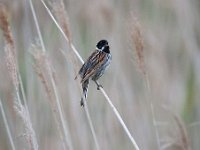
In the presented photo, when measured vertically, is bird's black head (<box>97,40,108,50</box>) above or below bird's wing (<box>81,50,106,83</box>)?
above

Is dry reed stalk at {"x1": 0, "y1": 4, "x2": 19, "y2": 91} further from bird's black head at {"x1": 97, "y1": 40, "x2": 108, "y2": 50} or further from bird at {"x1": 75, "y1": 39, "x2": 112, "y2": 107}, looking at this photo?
bird's black head at {"x1": 97, "y1": 40, "x2": 108, "y2": 50}

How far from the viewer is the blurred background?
3799mm

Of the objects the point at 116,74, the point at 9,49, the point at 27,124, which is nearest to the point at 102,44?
the point at 116,74

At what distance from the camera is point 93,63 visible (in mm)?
3215

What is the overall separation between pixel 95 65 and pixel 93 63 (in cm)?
2

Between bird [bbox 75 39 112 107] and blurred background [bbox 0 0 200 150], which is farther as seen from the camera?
blurred background [bbox 0 0 200 150]

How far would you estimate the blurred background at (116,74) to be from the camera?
3.80 m

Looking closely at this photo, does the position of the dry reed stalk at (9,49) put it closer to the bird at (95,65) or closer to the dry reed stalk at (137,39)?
the bird at (95,65)

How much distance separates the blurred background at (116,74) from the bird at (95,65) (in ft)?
1.40

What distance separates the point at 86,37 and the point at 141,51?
1.56 m

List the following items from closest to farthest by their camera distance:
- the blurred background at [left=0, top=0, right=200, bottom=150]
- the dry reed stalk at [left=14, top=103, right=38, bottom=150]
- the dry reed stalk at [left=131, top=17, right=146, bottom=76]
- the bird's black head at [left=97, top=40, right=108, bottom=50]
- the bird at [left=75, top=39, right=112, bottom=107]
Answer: the dry reed stalk at [left=14, top=103, right=38, bottom=150]
the dry reed stalk at [left=131, top=17, right=146, bottom=76]
the bird at [left=75, top=39, right=112, bottom=107]
the bird's black head at [left=97, top=40, right=108, bottom=50]
the blurred background at [left=0, top=0, right=200, bottom=150]

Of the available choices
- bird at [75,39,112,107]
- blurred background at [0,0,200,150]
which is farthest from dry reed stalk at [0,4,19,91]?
blurred background at [0,0,200,150]

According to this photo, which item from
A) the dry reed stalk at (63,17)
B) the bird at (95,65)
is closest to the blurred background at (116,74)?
the bird at (95,65)

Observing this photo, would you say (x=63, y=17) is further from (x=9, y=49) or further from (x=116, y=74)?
(x=116, y=74)
